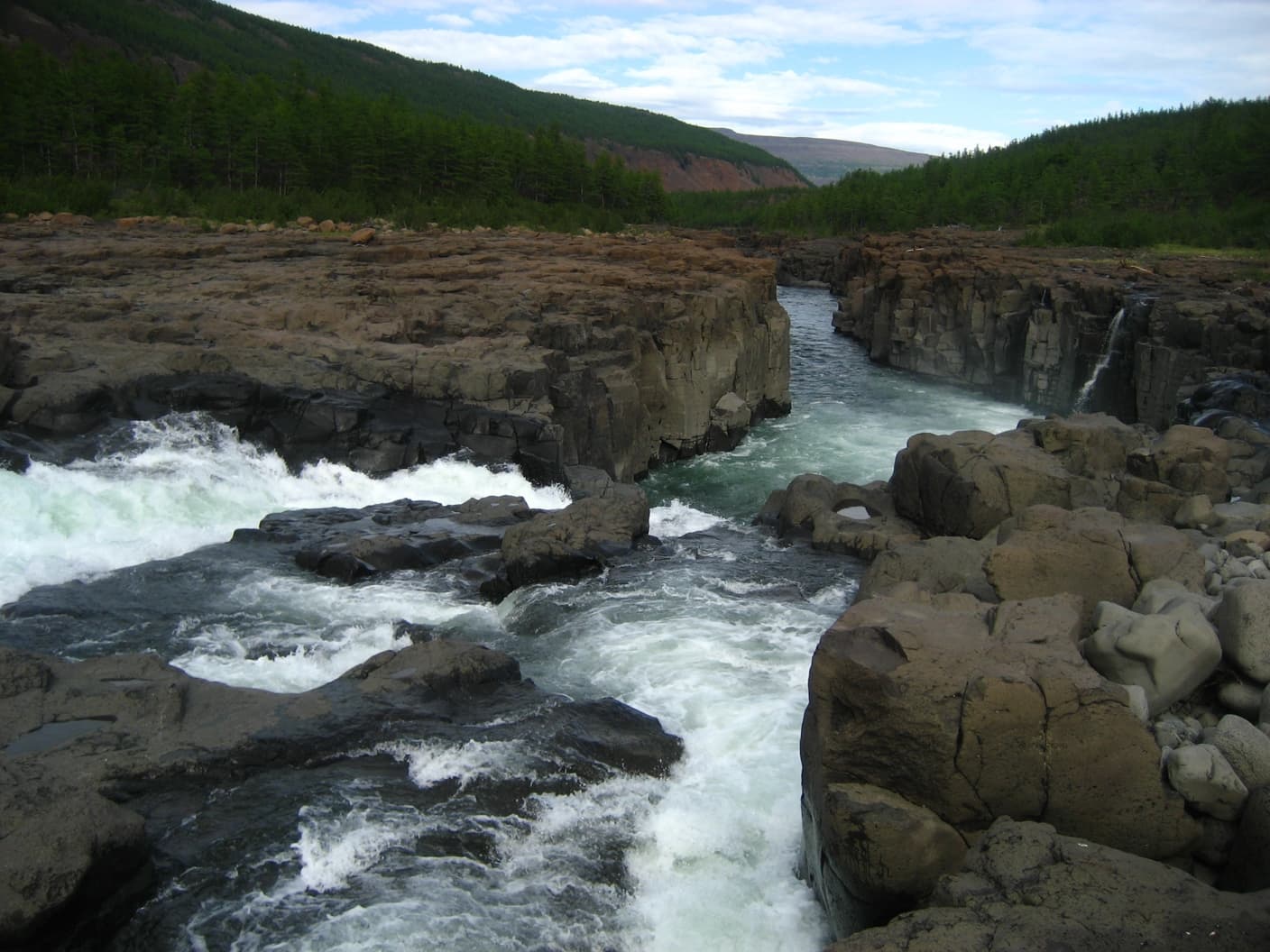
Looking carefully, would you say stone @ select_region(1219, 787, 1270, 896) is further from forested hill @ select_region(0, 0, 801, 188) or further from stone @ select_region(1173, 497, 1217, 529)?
forested hill @ select_region(0, 0, 801, 188)

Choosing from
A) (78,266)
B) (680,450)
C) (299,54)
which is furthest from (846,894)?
(299,54)

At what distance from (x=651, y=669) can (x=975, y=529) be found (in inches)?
297

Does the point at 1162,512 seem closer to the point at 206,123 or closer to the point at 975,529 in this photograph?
the point at 975,529

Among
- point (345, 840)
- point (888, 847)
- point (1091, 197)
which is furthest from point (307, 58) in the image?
point (888, 847)

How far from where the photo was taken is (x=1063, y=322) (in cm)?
4275

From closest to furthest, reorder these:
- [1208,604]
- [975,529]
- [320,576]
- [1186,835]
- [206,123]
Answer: [1186,835] → [1208,604] → [320,576] → [975,529] → [206,123]

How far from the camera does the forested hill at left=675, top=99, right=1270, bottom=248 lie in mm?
67688

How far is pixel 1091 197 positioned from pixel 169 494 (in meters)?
85.6

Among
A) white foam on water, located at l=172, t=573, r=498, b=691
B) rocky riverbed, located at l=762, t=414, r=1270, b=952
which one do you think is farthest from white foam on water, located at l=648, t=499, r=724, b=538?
rocky riverbed, located at l=762, t=414, r=1270, b=952

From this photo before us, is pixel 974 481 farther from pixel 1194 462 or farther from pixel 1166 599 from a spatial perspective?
pixel 1166 599

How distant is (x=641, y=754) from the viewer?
11.9 m

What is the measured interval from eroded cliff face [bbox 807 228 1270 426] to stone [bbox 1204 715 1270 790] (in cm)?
2578

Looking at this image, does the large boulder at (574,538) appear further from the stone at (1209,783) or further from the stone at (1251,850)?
the stone at (1251,850)

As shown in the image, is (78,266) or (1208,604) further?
(78,266)
